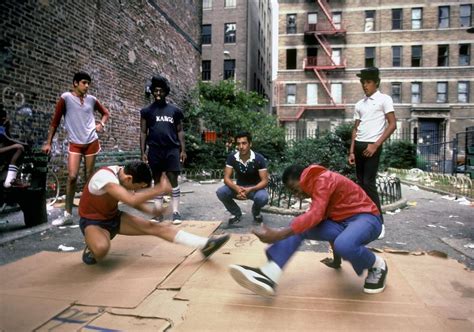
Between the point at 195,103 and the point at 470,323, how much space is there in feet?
46.3

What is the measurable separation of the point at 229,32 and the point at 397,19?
14.1 metres

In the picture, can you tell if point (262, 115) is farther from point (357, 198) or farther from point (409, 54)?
point (409, 54)

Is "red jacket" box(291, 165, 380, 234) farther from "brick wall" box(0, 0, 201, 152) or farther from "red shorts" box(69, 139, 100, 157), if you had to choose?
"brick wall" box(0, 0, 201, 152)

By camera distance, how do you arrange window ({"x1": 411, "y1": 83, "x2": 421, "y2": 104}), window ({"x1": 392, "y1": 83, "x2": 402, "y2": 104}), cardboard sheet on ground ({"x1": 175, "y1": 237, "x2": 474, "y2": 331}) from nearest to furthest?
cardboard sheet on ground ({"x1": 175, "y1": 237, "x2": 474, "y2": 331}) → window ({"x1": 411, "y1": 83, "x2": 421, "y2": 104}) → window ({"x1": 392, "y1": 83, "x2": 402, "y2": 104})

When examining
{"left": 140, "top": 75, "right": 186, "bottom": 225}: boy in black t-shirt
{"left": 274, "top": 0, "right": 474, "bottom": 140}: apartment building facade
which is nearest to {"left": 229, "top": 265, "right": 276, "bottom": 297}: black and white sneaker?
{"left": 140, "top": 75, "right": 186, "bottom": 225}: boy in black t-shirt

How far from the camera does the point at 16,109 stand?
618cm

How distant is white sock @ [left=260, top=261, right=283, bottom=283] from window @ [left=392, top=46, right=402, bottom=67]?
32587 mm

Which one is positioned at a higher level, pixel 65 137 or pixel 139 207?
pixel 65 137

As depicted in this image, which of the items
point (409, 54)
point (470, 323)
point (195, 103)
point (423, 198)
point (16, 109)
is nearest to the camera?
point (470, 323)

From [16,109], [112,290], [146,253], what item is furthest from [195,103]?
[112,290]

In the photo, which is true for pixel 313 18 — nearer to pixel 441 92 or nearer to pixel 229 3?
pixel 229 3

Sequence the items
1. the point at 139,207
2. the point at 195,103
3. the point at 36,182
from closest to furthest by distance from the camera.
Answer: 1. the point at 139,207
2. the point at 36,182
3. the point at 195,103

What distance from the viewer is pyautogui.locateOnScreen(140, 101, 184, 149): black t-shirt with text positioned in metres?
4.96

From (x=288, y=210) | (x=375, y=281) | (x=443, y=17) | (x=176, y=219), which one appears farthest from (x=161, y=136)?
(x=443, y=17)
